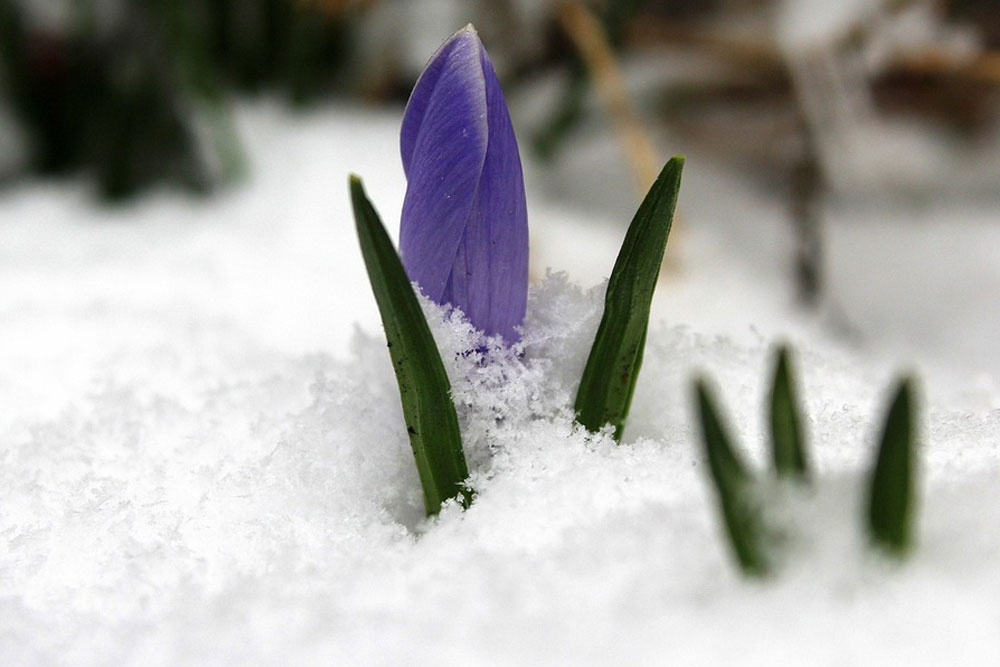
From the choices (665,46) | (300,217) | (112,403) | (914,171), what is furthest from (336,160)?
(914,171)

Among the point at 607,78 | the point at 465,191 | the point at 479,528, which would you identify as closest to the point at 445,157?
the point at 465,191

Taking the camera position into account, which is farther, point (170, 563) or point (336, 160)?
point (336, 160)

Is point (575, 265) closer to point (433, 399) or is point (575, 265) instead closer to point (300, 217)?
point (300, 217)

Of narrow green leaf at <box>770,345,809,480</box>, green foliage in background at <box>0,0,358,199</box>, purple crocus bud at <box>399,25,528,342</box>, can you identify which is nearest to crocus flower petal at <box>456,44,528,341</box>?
purple crocus bud at <box>399,25,528,342</box>

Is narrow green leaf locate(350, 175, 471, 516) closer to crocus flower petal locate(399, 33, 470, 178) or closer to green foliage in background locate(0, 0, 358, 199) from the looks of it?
crocus flower petal locate(399, 33, 470, 178)

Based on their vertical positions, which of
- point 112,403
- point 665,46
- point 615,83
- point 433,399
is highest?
point 665,46

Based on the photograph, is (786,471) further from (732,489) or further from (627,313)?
(627,313)

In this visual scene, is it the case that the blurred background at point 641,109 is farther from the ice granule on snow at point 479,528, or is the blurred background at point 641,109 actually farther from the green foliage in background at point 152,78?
the ice granule on snow at point 479,528
